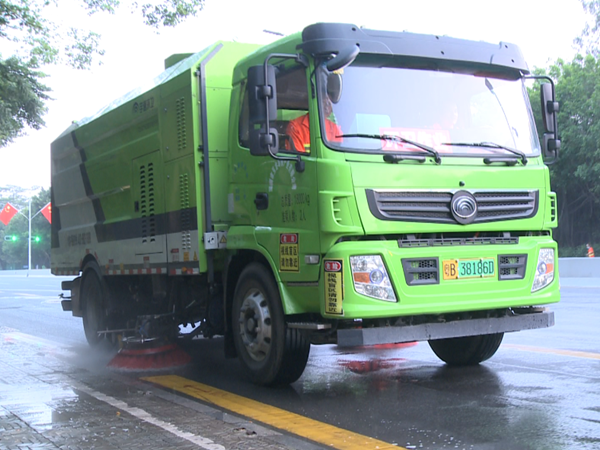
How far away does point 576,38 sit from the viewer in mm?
43250

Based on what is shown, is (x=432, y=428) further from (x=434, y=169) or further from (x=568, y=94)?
(x=568, y=94)

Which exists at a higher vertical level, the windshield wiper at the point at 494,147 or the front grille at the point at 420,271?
the windshield wiper at the point at 494,147

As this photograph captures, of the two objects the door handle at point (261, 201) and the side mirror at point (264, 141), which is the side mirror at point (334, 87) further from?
the door handle at point (261, 201)

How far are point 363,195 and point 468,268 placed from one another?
1.06 metres

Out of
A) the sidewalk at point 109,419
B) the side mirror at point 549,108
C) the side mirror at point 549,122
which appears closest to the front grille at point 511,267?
the side mirror at point 549,122

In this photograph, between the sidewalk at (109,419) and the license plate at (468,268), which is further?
the license plate at (468,268)

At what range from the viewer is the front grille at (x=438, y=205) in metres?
6.04

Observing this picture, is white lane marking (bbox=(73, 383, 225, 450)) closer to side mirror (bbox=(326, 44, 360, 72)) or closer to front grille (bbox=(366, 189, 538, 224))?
front grille (bbox=(366, 189, 538, 224))

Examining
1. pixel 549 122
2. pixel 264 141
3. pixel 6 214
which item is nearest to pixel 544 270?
pixel 549 122

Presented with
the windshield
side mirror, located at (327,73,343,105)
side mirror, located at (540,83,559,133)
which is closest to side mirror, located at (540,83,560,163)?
side mirror, located at (540,83,559,133)

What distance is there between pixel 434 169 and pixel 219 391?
8.69 ft

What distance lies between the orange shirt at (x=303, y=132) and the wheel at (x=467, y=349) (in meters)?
2.65

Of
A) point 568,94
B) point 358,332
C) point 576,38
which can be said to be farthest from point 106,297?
point 576,38

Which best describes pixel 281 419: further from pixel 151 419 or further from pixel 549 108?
pixel 549 108
